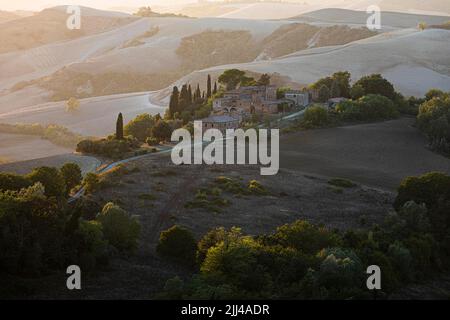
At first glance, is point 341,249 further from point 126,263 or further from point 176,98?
point 176,98

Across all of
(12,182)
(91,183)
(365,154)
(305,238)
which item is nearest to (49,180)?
(12,182)

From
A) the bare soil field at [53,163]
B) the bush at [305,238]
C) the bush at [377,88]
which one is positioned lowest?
the bush at [305,238]

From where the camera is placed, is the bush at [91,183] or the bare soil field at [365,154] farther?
the bare soil field at [365,154]

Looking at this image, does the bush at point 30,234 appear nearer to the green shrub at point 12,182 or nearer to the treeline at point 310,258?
the green shrub at point 12,182

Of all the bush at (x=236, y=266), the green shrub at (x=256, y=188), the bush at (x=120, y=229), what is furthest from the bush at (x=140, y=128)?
the bush at (x=236, y=266)

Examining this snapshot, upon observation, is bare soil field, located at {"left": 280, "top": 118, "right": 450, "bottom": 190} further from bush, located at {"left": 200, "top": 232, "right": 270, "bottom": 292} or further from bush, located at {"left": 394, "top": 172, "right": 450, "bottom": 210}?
bush, located at {"left": 200, "top": 232, "right": 270, "bottom": 292}
